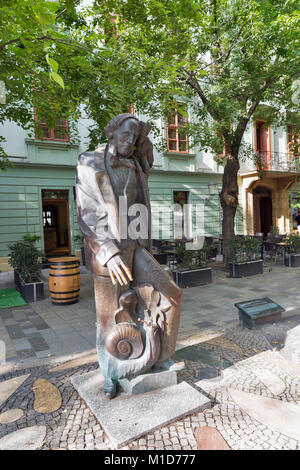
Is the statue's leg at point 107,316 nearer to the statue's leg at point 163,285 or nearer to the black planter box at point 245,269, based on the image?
the statue's leg at point 163,285

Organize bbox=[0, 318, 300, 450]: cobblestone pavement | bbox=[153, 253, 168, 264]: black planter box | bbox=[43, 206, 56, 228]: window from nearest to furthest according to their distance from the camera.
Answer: bbox=[0, 318, 300, 450]: cobblestone pavement < bbox=[153, 253, 168, 264]: black planter box < bbox=[43, 206, 56, 228]: window

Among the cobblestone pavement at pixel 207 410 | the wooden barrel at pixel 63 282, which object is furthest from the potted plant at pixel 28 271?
the cobblestone pavement at pixel 207 410

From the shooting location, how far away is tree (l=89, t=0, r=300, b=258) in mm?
6832

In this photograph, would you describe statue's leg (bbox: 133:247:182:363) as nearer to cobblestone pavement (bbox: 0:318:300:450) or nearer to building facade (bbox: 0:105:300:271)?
cobblestone pavement (bbox: 0:318:300:450)

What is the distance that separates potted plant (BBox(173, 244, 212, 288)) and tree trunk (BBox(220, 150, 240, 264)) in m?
2.23

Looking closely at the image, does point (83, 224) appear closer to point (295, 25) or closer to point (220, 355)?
point (220, 355)

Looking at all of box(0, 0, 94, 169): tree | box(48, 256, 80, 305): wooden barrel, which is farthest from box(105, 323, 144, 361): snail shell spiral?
box(48, 256, 80, 305): wooden barrel

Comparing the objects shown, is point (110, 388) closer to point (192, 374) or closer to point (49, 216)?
point (192, 374)

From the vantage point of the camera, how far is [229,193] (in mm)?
11070

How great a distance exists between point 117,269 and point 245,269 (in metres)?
7.84

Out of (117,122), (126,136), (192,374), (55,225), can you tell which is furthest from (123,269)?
(55,225)

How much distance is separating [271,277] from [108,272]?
Result: 26.0 ft
